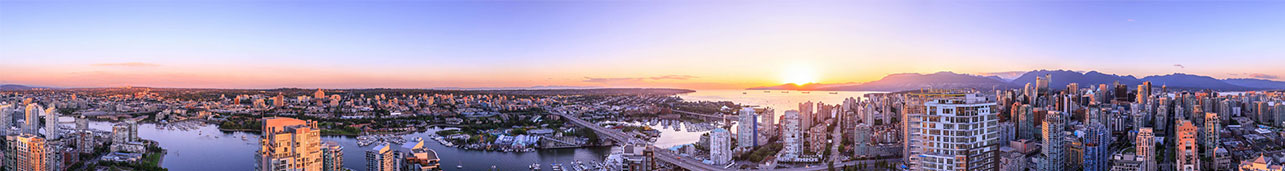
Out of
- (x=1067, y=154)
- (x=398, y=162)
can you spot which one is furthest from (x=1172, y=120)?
(x=398, y=162)

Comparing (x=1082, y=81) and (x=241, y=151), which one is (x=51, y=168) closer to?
(x=241, y=151)

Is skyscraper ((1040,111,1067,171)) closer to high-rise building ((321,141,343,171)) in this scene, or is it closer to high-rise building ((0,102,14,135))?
high-rise building ((321,141,343,171))

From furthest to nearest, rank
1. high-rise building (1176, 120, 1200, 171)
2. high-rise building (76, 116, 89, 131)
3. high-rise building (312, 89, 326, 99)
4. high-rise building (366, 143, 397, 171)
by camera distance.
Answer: high-rise building (312, 89, 326, 99) → high-rise building (76, 116, 89, 131) → high-rise building (1176, 120, 1200, 171) → high-rise building (366, 143, 397, 171)

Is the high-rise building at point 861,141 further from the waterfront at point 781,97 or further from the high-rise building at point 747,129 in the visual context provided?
the high-rise building at point 747,129

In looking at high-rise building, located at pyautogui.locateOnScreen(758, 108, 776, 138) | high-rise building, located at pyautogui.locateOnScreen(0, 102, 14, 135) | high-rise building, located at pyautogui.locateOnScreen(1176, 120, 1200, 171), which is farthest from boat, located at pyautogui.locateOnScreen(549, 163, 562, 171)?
high-rise building, located at pyautogui.locateOnScreen(0, 102, 14, 135)

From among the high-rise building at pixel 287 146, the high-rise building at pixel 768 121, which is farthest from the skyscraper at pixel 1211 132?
the high-rise building at pixel 287 146

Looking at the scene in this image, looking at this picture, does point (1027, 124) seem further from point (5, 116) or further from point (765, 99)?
point (5, 116)
